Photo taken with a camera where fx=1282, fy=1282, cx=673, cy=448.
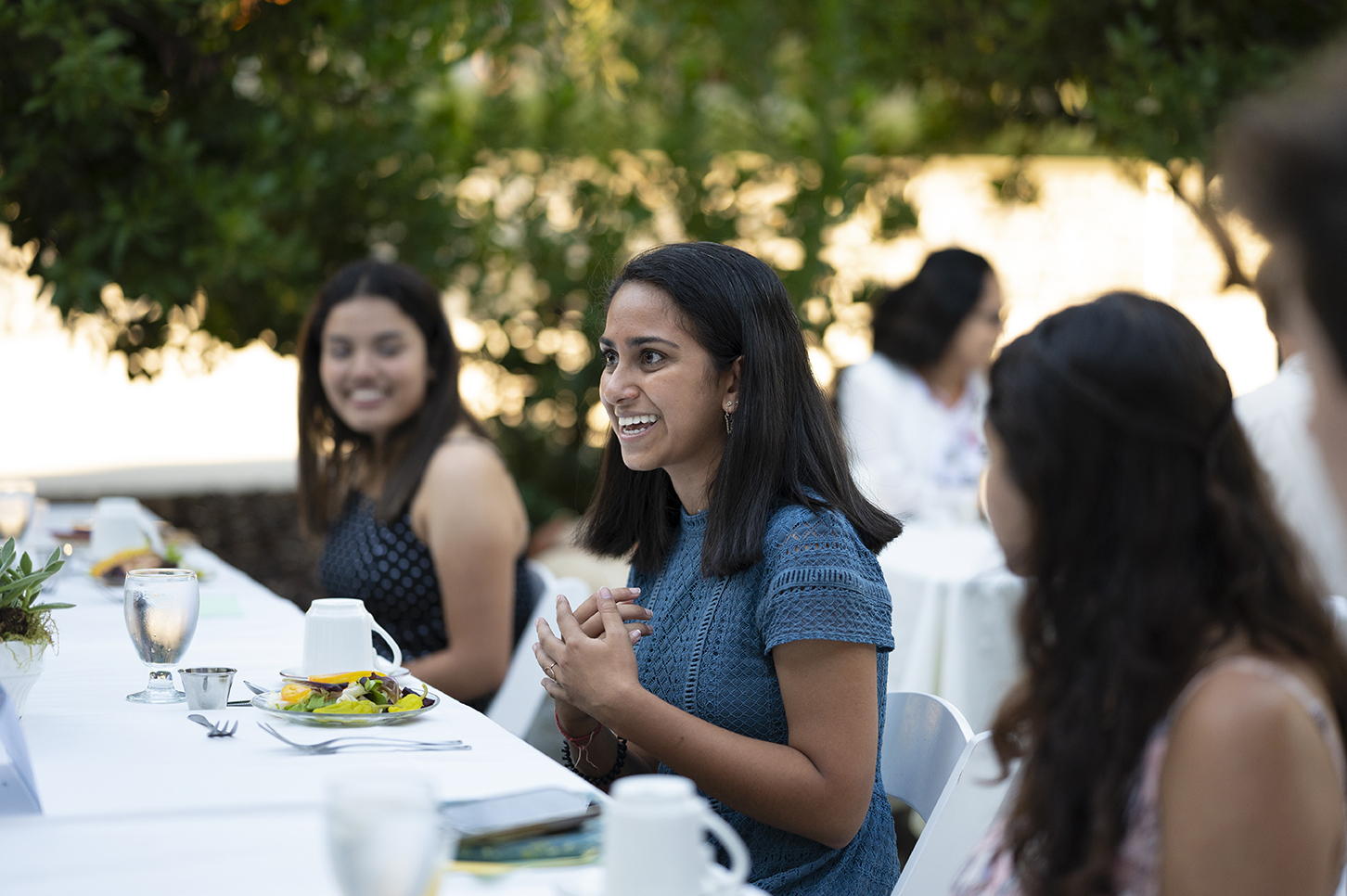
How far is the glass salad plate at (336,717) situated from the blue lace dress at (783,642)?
0.37m

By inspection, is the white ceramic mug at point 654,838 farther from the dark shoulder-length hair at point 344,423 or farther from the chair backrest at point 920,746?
the dark shoulder-length hair at point 344,423

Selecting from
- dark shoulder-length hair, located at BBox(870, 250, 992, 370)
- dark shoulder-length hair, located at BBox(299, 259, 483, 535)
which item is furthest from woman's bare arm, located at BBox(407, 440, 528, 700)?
dark shoulder-length hair, located at BBox(870, 250, 992, 370)

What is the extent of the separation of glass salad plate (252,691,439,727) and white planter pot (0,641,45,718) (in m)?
0.26

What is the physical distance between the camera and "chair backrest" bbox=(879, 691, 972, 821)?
1755mm

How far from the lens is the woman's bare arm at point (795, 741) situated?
5.00 ft

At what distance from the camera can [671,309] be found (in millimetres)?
1779

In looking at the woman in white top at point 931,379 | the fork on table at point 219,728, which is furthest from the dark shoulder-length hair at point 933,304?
the fork on table at point 219,728

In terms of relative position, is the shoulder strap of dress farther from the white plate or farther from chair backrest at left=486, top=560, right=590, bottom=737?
chair backrest at left=486, top=560, right=590, bottom=737

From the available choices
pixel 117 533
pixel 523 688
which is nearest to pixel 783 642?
pixel 523 688

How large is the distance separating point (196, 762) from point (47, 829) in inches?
8.7

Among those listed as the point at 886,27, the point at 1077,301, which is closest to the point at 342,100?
the point at 886,27

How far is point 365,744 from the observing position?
1.50m

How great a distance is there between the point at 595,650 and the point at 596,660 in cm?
1

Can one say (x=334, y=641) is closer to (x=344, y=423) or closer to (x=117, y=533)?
(x=344, y=423)
